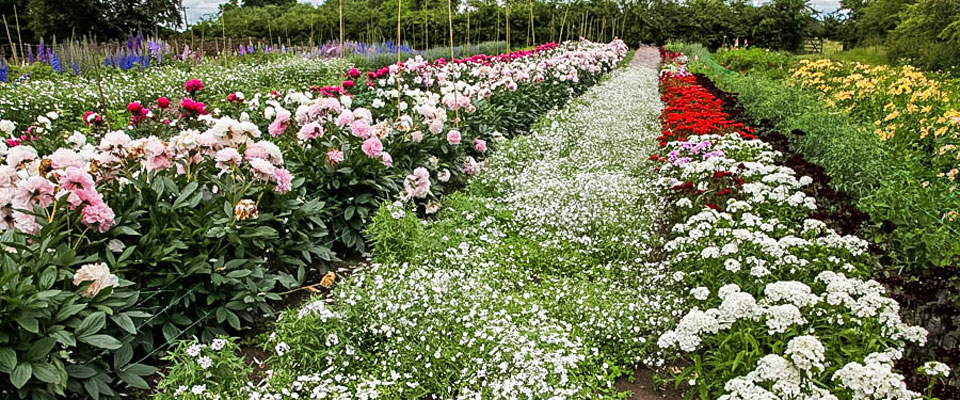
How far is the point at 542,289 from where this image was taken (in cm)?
359

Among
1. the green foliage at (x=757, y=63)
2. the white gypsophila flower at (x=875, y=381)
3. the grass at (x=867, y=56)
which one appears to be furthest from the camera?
the grass at (x=867, y=56)

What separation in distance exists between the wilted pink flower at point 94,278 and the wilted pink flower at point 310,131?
1.85 m

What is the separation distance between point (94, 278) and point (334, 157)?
185 cm

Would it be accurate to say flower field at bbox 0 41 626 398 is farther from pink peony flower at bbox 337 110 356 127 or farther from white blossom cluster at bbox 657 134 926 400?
white blossom cluster at bbox 657 134 926 400

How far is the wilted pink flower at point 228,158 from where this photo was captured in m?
3.19

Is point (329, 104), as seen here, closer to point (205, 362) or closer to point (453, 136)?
point (453, 136)

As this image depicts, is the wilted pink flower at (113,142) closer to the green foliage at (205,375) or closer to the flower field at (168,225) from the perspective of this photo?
the flower field at (168,225)

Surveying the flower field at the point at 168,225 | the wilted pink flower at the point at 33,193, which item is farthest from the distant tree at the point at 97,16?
the wilted pink flower at the point at 33,193

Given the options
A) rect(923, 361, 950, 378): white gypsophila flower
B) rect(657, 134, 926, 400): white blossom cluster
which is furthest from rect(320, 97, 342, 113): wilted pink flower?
rect(923, 361, 950, 378): white gypsophila flower

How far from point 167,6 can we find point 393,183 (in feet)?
94.1

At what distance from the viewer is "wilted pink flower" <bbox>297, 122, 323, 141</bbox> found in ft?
13.6

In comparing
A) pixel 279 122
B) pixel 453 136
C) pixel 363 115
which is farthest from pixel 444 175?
pixel 279 122

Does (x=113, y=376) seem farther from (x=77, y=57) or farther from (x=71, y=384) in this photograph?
(x=77, y=57)

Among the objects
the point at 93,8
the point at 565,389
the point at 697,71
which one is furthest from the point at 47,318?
the point at 93,8
